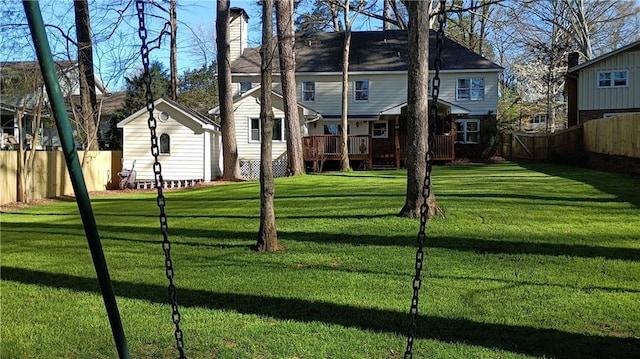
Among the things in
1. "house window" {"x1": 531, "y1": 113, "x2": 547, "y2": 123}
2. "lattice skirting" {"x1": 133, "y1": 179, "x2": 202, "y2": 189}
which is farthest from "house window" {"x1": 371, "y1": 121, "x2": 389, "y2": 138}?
"house window" {"x1": 531, "y1": 113, "x2": 547, "y2": 123}

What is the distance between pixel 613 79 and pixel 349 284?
25786 millimetres

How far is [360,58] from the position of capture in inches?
1236

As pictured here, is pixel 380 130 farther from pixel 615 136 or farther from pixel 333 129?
pixel 615 136

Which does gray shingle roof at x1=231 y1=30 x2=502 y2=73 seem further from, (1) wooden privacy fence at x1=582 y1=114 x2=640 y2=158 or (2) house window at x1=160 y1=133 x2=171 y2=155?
(1) wooden privacy fence at x1=582 y1=114 x2=640 y2=158

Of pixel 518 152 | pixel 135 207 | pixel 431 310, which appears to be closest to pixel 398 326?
pixel 431 310

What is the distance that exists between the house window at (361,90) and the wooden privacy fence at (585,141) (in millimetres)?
8215

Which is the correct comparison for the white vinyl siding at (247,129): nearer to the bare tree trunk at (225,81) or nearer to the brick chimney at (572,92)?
the bare tree trunk at (225,81)

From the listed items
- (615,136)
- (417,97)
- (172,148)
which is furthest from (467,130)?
(417,97)

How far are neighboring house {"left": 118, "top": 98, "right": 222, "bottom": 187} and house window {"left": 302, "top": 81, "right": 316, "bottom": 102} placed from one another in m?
7.67

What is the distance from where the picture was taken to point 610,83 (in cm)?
2669

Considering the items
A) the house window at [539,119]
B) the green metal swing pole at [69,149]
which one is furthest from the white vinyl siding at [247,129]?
the house window at [539,119]

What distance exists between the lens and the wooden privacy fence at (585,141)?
16.5 m

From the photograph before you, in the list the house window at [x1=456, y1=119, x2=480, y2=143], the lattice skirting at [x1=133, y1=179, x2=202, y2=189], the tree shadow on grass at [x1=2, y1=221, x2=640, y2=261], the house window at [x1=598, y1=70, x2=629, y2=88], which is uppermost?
the house window at [x1=598, y1=70, x2=629, y2=88]

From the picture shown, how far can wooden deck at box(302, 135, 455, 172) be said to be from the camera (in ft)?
85.5
